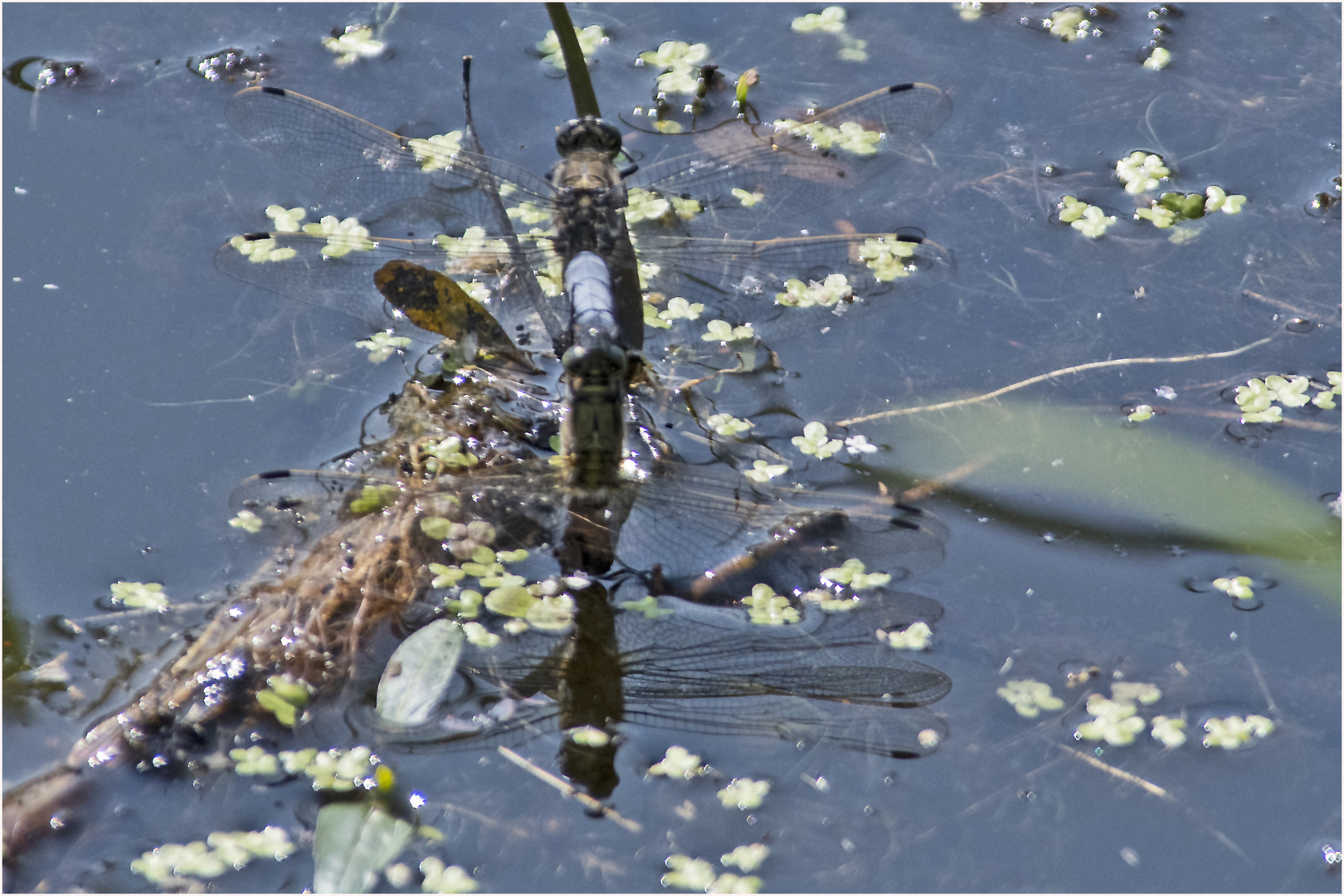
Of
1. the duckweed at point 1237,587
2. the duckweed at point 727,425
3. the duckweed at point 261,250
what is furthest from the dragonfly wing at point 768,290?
the duckweed at point 1237,587

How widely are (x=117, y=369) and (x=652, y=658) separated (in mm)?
2129

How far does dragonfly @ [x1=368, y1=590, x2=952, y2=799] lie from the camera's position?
2957mm

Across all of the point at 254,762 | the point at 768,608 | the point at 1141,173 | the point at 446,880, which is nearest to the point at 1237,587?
the point at 768,608

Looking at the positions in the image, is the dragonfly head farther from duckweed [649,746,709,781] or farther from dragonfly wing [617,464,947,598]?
duckweed [649,746,709,781]

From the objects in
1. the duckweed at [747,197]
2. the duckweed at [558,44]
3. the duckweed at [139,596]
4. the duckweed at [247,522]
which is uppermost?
A: the duckweed at [558,44]

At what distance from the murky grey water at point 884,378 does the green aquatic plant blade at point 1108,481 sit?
39 millimetres

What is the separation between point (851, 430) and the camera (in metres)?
3.66

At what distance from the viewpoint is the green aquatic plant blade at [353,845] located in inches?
105

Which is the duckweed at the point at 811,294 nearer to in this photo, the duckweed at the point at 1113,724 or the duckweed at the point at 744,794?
the duckweed at the point at 1113,724

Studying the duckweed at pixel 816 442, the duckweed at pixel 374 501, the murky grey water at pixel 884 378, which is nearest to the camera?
the murky grey water at pixel 884 378

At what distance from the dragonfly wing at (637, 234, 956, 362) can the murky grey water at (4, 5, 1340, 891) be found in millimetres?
112

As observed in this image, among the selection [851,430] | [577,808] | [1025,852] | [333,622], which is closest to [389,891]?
[577,808]

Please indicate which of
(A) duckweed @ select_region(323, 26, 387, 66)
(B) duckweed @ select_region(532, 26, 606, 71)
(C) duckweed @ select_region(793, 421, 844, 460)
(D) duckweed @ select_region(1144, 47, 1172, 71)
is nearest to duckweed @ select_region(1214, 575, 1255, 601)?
(C) duckweed @ select_region(793, 421, 844, 460)

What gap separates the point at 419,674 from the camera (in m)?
3.02
